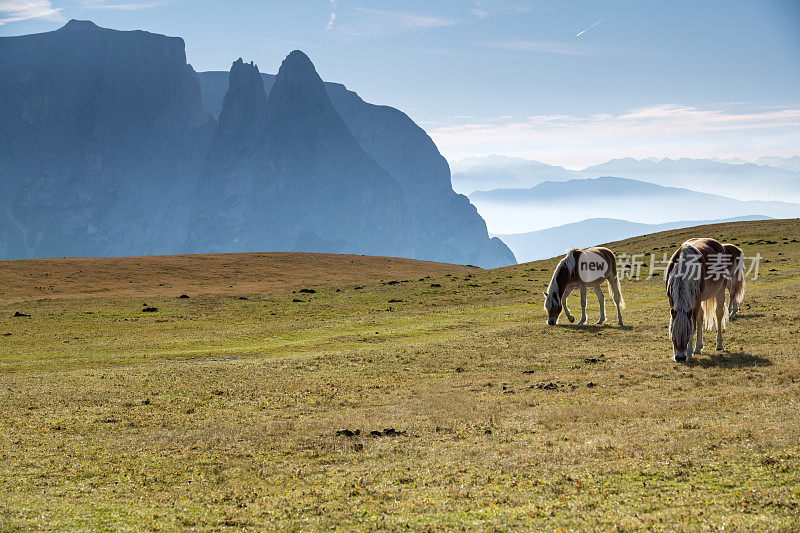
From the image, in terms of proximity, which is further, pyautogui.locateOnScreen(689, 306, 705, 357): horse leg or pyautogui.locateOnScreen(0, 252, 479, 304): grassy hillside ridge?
pyautogui.locateOnScreen(0, 252, 479, 304): grassy hillside ridge

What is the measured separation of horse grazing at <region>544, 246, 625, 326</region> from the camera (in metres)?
33.2

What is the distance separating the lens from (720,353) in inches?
898

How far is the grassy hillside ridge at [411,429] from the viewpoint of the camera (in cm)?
1067

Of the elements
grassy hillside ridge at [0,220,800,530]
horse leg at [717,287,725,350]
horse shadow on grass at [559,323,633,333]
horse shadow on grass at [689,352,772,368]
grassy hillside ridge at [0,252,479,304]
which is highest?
grassy hillside ridge at [0,252,479,304]

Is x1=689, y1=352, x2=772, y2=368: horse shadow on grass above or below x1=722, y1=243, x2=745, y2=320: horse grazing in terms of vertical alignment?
below

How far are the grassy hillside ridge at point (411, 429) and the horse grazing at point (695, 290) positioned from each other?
0.92 m

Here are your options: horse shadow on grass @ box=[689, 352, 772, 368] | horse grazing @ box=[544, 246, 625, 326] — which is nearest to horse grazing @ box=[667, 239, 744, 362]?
horse shadow on grass @ box=[689, 352, 772, 368]

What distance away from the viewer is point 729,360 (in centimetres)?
2144

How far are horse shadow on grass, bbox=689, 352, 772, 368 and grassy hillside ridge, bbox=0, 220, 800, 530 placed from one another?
0.14m

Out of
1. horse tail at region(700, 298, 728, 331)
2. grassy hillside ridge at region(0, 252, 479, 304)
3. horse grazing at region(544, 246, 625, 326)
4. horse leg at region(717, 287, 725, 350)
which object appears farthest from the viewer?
grassy hillside ridge at region(0, 252, 479, 304)

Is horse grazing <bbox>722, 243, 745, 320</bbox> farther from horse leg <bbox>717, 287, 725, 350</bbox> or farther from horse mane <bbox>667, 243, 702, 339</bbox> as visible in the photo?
horse mane <bbox>667, 243, 702, 339</bbox>

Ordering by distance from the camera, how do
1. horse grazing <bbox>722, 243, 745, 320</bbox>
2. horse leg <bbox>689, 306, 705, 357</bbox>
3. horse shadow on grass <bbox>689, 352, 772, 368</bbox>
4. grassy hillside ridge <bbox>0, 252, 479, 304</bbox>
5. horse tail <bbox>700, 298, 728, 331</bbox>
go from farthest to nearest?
grassy hillside ridge <bbox>0, 252, 479, 304</bbox> < horse grazing <bbox>722, 243, 745, 320</bbox> < horse tail <bbox>700, 298, 728, 331</bbox> < horse leg <bbox>689, 306, 705, 357</bbox> < horse shadow on grass <bbox>689, 352, 772, 368</bbox>

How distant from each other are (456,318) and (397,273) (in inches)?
1718

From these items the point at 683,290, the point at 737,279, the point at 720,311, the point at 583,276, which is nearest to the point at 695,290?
the point at 683,290
